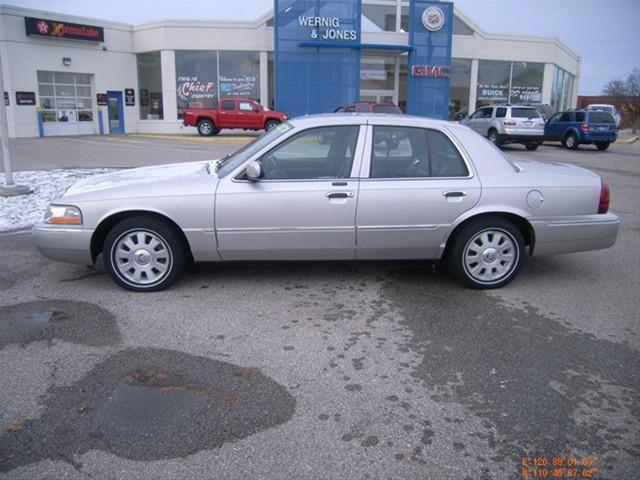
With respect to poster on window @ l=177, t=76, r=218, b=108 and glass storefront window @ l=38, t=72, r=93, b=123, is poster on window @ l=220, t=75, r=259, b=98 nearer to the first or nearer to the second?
poster on window @ l=177, t=76, r=218, b=108

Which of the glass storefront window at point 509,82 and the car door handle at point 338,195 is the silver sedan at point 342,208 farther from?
the glass storefront window at point 509,82

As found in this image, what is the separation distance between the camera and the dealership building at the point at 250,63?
1131 inches

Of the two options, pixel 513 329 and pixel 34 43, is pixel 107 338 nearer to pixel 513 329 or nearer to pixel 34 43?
pixel 513 329

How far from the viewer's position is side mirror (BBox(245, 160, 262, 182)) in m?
4.89

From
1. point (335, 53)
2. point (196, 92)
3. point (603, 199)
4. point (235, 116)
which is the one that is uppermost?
point (335, 53)

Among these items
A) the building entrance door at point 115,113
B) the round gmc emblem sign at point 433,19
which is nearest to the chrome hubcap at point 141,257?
the building entrance door at point 115,113

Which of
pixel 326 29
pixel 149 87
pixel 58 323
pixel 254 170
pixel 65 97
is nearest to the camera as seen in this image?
pixel 58 323

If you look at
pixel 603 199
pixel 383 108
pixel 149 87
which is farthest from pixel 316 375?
pixel 149 87

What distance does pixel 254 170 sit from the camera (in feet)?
16.0

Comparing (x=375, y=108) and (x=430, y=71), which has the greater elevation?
(x=430, y=71)

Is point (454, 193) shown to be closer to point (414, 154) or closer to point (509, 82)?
point (414, 154)

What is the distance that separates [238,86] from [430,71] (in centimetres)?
1077

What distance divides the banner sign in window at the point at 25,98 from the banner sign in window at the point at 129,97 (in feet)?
17.5

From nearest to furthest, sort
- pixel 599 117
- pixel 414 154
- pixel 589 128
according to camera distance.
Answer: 1. pixel 414 154
2. pixel 589 128
3. pixel 599 117
